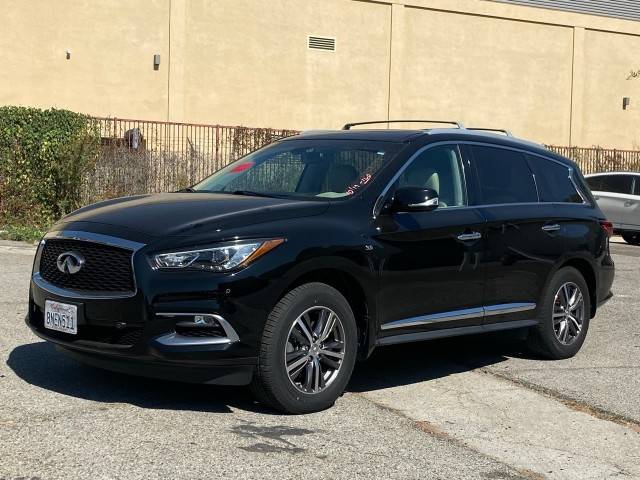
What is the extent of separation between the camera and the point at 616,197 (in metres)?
21.7

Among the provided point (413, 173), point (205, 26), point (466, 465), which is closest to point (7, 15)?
point (205, 26)

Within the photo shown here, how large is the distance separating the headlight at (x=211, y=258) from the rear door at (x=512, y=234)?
220cm

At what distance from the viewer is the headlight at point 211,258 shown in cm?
557

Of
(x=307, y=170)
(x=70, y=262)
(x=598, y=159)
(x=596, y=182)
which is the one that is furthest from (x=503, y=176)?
(x=598, y=159)

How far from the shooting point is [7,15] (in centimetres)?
2525

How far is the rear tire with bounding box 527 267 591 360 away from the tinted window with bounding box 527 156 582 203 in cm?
62

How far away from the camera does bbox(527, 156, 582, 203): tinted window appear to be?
8.12m

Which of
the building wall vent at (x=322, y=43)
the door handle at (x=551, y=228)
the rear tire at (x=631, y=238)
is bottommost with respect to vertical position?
the rear tire at (x=631, y=238)

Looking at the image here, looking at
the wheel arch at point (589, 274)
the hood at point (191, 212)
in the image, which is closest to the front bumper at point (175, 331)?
the hood at point (191, 212)

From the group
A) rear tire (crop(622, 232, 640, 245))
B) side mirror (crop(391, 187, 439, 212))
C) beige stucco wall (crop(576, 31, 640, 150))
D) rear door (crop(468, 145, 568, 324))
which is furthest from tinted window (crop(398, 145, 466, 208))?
beige stucco wall (crop(576, 31, 640, 150))

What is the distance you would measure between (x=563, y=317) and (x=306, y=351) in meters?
3.00

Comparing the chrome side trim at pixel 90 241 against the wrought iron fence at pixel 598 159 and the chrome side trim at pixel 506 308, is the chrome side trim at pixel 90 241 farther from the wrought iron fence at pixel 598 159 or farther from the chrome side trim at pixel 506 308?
the wrought iron fence at pixel 598 159

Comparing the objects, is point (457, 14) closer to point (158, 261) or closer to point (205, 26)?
point (205, 26)

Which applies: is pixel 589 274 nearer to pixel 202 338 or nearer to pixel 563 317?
pixel 563 317
